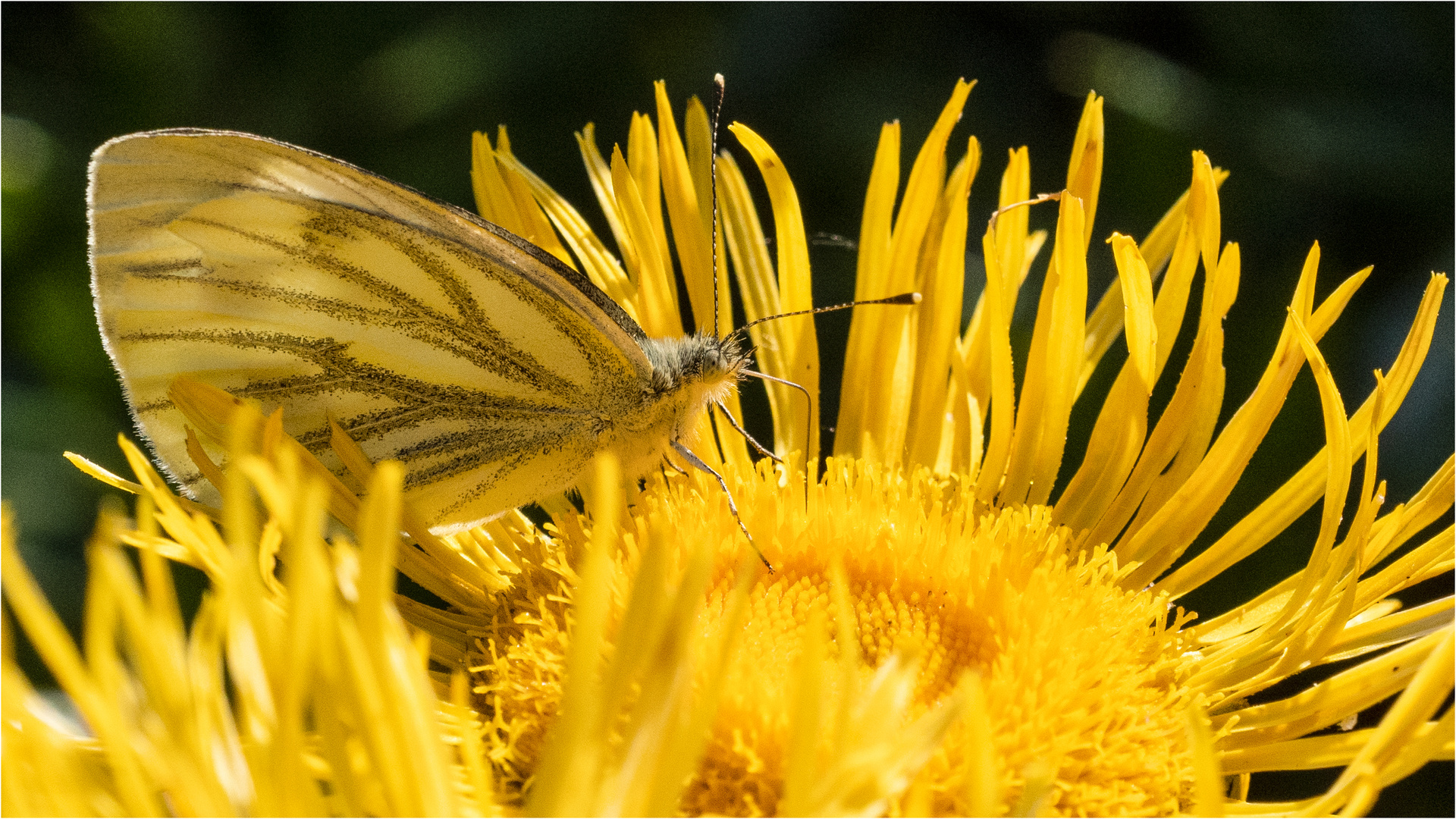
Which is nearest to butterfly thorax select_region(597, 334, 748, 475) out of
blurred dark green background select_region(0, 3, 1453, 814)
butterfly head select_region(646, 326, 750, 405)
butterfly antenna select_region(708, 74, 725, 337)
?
butterfly head select_region(646, 326, 750, 405)

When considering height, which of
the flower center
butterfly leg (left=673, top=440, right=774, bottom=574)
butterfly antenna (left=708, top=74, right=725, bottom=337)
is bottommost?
the flower center

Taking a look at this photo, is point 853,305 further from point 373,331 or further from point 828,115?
point 373,331

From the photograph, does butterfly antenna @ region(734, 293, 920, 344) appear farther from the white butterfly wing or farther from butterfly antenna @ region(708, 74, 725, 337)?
the white butterfly wing

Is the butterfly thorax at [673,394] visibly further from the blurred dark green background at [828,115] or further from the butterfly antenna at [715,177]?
the blurred dark green background at [828,115]

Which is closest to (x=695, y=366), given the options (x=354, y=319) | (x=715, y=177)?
(x=715, y=177)

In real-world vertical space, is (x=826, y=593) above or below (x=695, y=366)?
below

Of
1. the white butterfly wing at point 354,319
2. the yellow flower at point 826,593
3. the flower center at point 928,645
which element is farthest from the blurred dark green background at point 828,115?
the white butterfly wing at point 354,319
